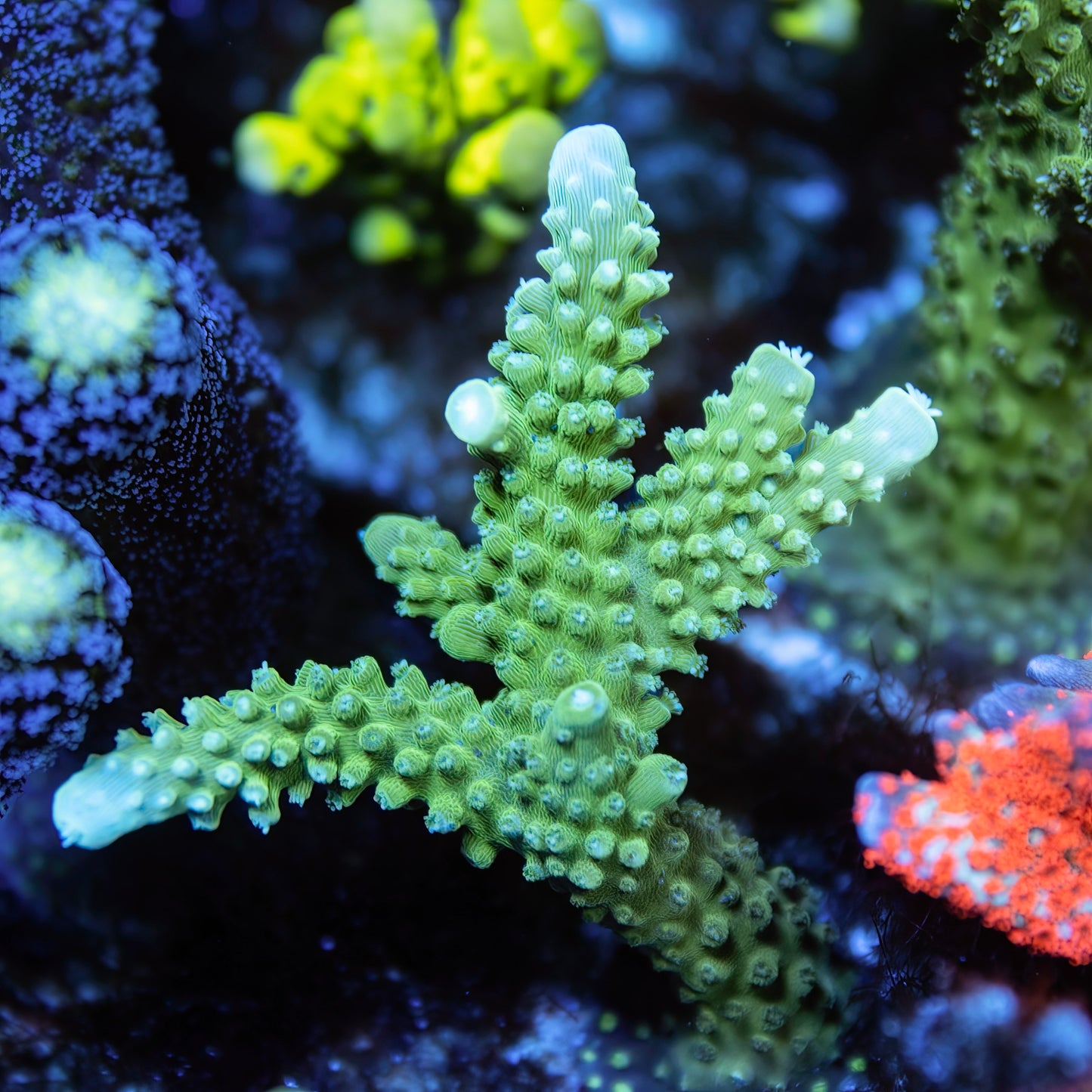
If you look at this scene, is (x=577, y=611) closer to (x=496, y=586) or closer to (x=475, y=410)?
(x=496, y=586)

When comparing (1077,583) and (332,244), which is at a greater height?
(332,244)

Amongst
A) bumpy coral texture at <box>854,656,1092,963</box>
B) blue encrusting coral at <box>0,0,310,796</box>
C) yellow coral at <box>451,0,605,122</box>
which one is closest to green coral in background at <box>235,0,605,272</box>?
yellow coral at <box>451,0,605,122</box>

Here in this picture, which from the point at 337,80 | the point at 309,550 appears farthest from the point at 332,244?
the point at 309,550

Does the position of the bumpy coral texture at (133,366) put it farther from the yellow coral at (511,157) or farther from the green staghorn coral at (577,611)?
the yellow coral at (511,157)

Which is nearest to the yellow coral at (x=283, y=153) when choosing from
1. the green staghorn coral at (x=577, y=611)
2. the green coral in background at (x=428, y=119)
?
the green coral in background at (x=428, y=119)

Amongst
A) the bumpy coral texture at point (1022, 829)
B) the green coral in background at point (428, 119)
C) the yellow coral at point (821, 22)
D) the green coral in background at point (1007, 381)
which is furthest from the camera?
the yellow coral at point (821, 22)

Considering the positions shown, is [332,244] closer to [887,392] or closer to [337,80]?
[337,80]

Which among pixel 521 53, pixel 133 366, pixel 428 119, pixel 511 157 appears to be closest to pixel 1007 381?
pixel 511 157
